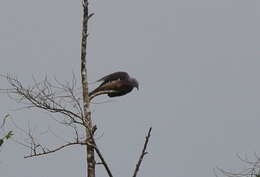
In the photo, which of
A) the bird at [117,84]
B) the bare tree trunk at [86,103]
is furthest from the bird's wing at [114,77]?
the bare tree trunk at [86,103]

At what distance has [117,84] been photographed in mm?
10867

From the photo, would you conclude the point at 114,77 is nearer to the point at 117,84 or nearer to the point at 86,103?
the point at 117,84

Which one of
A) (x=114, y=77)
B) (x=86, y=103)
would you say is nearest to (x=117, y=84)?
(x=114, y=77)

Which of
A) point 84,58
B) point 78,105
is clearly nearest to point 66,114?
point 78,105

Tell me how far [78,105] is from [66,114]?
218mm

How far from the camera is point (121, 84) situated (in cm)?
1094

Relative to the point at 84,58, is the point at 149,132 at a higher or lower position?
lower

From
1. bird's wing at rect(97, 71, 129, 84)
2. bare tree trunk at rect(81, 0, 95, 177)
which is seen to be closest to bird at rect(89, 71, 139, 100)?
bird's wing at rect(97, 71, 129, 84)

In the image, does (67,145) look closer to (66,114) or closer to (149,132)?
(66,114)

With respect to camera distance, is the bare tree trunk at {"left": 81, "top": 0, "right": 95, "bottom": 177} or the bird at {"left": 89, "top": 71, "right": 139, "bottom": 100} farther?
the bird at {"left": 89, "top": 71, "right": 139, "bottom": 100}

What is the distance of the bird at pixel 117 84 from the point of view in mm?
10805

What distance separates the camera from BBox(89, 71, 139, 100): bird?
10805 millimetres

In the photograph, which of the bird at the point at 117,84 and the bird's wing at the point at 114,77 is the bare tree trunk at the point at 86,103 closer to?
the bird at the point at 117,84

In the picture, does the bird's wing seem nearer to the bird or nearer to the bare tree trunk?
the bird
